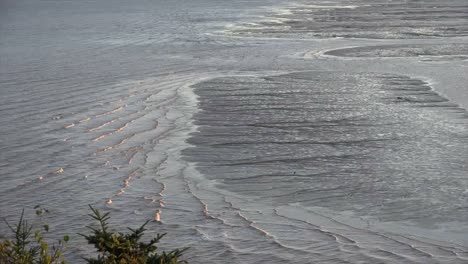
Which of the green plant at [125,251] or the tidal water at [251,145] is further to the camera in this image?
the tidal water at [251,145]

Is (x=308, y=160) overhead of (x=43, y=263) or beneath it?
beneath

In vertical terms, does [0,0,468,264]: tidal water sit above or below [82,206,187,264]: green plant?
below

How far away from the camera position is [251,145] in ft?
34.2

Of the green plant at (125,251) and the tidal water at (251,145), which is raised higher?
the green plant at (125,251)

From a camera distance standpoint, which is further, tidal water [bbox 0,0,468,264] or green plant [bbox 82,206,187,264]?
tidal water [bbox 0,0,468,264]

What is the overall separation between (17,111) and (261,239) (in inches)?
251

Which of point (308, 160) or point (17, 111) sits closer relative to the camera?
point (308, 160)

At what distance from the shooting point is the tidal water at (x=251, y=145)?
750 cm

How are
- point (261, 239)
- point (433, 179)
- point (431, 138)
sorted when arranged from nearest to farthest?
point (261, 239) → point (433, 179) → point (431, 138)

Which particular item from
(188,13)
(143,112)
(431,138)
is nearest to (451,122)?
(431,138)

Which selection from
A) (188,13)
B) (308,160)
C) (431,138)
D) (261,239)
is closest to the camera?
(261,239)

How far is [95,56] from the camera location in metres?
19.6

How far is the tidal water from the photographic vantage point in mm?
7496

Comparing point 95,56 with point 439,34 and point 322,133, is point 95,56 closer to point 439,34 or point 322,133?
point 439,34
